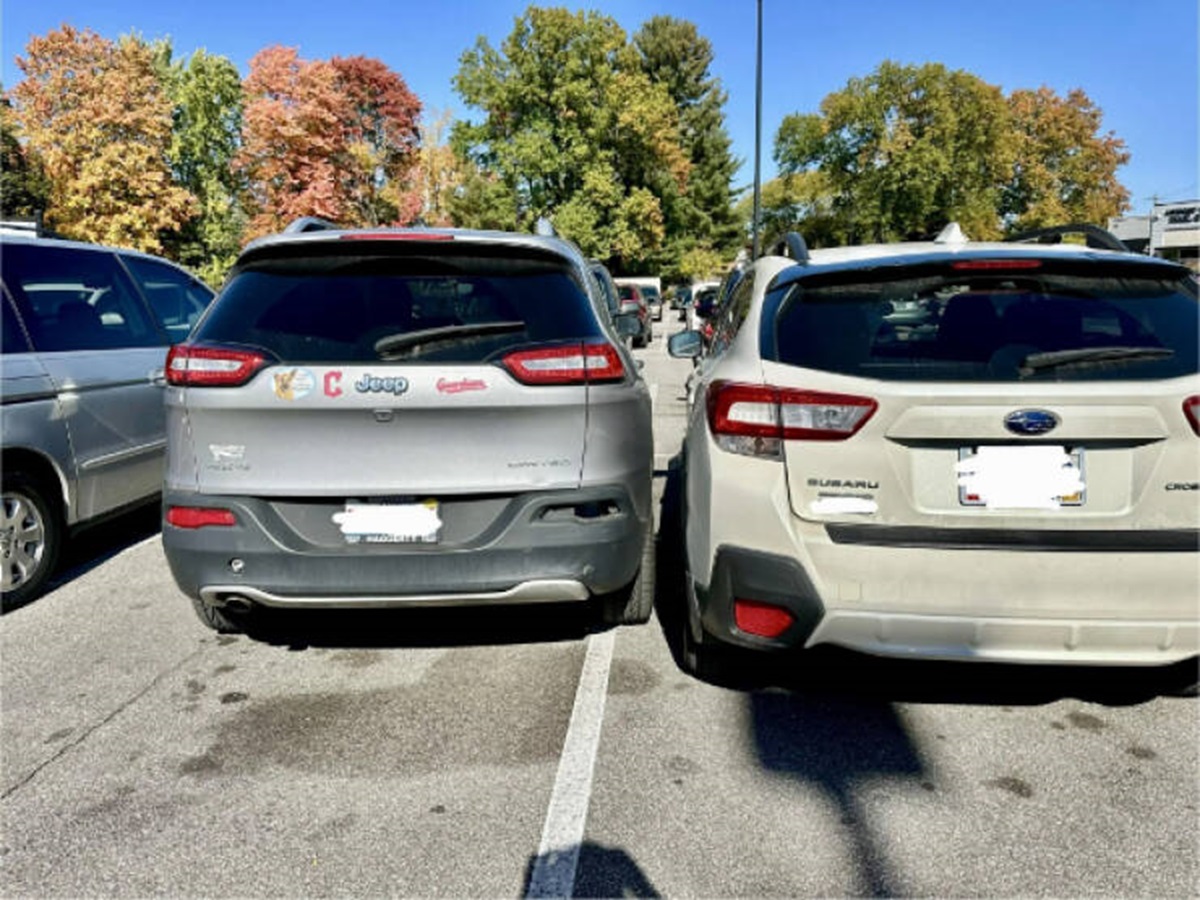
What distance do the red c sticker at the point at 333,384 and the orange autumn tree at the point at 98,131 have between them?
33.8 m

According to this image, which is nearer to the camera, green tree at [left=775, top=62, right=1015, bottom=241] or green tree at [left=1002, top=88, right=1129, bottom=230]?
green tree at [left=775, top=62, right=1015, bottom=241]

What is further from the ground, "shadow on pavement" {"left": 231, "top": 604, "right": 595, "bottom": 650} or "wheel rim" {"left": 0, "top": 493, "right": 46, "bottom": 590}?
"wheel rim" {"left": 0, "top": 493, "right": 46, "bottom": 590}

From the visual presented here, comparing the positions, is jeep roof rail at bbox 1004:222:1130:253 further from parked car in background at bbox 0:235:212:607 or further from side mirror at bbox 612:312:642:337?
parked car in background at bbox 0:235:212:607

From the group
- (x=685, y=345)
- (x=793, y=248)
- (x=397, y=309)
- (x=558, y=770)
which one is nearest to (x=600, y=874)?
(x=558, y=770)

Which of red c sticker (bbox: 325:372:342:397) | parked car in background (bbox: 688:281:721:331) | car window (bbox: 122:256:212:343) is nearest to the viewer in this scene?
red c sticker (bbox: 325:372:342:397)

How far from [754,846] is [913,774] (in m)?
0.66

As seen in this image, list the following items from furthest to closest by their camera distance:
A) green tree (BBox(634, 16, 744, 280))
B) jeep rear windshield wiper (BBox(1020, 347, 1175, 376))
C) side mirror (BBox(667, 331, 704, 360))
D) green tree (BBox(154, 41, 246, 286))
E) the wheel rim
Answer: green tree (BBox(634, 16, 744, 280)) < green tree (BBox(154, 41, 246, 286)) < side mirror (BBox(667, 331, 704, 360)) < the wheel rim < jeep rear windshield wiper (BBox(1020, 347, 1175, 376))

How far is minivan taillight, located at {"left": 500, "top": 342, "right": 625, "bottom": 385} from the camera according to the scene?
2830 millimetres

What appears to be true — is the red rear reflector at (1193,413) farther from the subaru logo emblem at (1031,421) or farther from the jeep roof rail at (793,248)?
the jeep roof rail at (793,248)

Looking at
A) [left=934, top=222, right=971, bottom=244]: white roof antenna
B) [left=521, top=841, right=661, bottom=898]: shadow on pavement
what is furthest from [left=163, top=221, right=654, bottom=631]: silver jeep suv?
[left=934, top=222, right=971, bottom=244]: white roof antenna

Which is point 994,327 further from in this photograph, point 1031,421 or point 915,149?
point 915,149

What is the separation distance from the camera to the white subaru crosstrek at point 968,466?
2.34 metres

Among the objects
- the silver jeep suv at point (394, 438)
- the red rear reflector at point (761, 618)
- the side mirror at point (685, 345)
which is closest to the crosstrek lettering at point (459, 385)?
the silver jeep suv at point (394, 438)

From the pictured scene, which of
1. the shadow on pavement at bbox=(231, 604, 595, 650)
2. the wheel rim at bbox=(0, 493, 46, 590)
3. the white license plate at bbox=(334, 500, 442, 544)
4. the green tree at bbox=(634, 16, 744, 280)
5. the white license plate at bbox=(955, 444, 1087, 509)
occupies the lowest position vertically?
the shadow on pavement at bbox=(231, 604, 595, 650)
